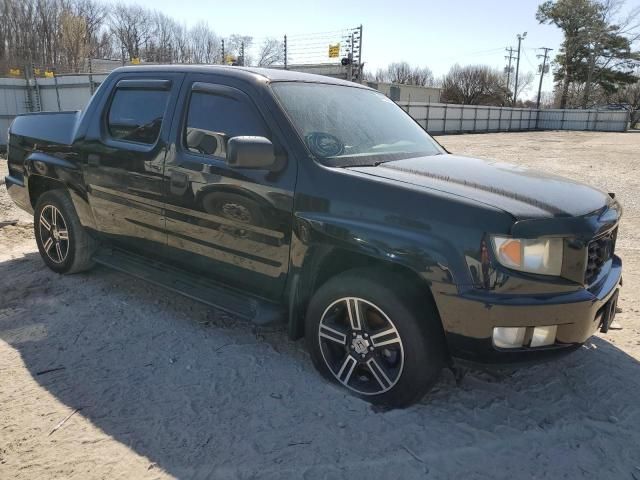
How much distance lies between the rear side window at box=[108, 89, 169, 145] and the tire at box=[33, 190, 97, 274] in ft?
3.17

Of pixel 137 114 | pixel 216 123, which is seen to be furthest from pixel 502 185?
pixel 137 114

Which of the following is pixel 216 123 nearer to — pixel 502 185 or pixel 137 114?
pixel 137 114

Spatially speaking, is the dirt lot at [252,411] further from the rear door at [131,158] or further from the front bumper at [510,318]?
the rear door at [131,158]

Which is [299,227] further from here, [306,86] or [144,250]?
[144,250]

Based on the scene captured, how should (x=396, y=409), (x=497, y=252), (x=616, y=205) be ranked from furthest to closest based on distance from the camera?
(x=616, y=205) < (x=396, y=409) < (x=497, y=252)

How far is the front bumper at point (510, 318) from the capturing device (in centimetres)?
245

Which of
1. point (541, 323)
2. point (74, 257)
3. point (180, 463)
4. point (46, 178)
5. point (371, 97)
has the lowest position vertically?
point (180, 463)

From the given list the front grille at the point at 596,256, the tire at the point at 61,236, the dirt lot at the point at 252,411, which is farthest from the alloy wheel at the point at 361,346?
the tire at the point at 61,236

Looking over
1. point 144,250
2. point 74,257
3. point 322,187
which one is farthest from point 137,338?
point 322,187

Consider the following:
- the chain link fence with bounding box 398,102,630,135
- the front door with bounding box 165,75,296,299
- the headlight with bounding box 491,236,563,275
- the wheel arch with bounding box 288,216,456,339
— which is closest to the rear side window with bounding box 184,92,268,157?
the front door with bounding box 165,75,296,299

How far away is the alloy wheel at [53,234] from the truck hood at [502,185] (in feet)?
10.1

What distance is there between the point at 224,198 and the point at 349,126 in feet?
3.14

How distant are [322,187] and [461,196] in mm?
762

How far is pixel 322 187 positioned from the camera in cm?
290
